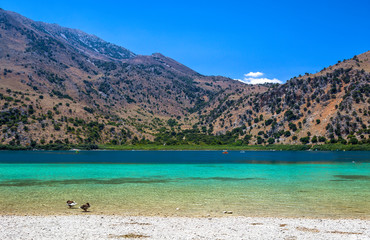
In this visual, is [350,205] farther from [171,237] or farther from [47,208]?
[47,208]

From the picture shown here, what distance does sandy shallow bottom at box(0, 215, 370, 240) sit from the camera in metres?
18.1

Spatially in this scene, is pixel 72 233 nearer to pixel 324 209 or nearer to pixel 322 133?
pixel 324 209

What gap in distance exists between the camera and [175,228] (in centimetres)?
2002

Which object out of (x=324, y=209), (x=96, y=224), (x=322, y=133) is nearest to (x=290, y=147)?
(x=322, y=133)

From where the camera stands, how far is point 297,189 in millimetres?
39969

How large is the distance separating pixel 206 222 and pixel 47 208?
46.8 ft

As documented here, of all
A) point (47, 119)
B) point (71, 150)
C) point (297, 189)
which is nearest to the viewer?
point (297, 189)

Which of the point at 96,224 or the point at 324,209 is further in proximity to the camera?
the point at 324,209

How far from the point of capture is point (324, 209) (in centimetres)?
2728

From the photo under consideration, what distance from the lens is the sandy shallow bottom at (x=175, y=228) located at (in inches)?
712

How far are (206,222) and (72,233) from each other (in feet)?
28.3

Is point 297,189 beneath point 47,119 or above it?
beneath

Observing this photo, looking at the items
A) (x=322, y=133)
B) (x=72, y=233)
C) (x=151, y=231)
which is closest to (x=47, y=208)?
(x=72, y=233)

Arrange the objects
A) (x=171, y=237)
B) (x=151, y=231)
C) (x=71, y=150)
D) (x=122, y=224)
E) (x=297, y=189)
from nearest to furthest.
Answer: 1. (x=171, y=237)
2. (x=151, y=231)
3. (x=122, y=224)
4. (x=297, y=189)
5. (x=71, y=150)
